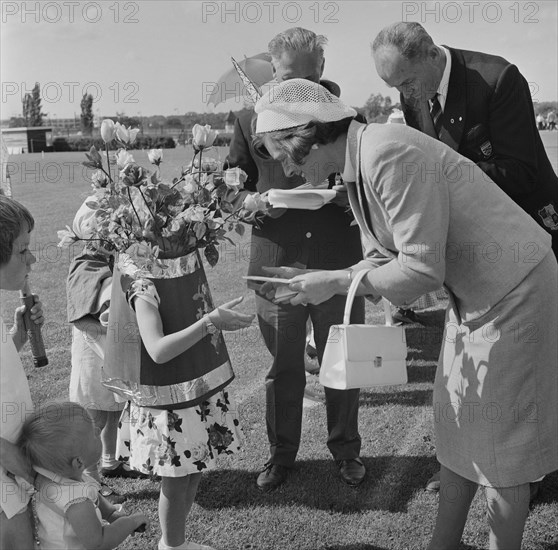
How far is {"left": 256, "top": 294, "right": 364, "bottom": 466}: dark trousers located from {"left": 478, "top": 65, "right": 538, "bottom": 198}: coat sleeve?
106 cm

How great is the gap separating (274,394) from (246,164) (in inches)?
53.1

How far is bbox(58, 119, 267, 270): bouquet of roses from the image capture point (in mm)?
2889

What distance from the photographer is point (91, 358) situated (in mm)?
4047

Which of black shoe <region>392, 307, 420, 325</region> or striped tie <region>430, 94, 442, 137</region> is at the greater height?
striped tie <region>430, 94, 442, 137</region>

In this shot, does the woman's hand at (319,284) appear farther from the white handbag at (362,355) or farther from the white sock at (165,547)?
the white sock at (165,547)

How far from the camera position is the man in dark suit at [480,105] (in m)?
3.56

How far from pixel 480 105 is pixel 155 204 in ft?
5.88

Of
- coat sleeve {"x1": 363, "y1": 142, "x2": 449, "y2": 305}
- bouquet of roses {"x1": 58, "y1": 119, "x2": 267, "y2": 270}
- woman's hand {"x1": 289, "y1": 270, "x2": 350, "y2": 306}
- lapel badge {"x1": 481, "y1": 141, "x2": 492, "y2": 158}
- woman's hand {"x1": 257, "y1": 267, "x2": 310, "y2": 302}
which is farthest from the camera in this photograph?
lapel badge {"x1": 481, "y1": 141, "x2": 492, "y2": 158}

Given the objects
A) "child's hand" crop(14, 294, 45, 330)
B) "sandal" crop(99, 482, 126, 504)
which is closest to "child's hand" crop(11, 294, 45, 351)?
"child's hand" crop(14, 294, 45, 330)

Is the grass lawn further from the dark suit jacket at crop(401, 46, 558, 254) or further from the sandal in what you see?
the dark suit jacket at crop(401, 46, 558, 254)

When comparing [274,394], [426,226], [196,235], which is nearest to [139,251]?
[196,235]

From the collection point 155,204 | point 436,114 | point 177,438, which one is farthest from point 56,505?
point 436,114

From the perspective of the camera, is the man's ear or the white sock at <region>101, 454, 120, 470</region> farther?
the white sock at <region>101, 454, 120, 470</region>

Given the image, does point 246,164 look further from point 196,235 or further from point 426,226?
point 426,226
